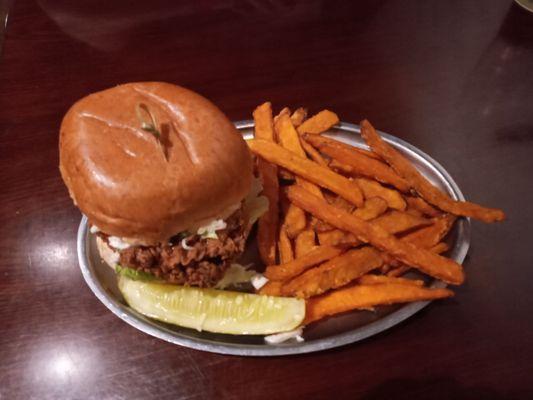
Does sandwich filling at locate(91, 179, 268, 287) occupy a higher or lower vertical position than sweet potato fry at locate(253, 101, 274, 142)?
lower

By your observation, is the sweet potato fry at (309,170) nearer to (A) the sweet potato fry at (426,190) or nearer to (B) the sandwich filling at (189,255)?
(A) the sweet potato fry at (426,190)

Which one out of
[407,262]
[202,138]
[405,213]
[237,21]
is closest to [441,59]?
[237,21]

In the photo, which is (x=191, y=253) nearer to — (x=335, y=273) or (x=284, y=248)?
(x=284, y=248)

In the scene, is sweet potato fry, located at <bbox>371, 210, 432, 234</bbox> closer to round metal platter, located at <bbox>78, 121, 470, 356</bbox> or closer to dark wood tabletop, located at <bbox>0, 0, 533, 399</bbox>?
round metal platter, located at <bbox>78, 121, 470, 356</bbox>

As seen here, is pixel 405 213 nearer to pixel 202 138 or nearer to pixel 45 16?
pixel 202 138

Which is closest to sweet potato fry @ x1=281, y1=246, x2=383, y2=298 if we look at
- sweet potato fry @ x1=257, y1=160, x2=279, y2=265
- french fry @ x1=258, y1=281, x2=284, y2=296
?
french fry @ x1=258, y1=281, x2=284, y2=296

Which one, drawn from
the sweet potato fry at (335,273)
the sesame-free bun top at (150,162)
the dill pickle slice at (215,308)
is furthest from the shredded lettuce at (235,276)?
the sesame-free bun top at (150,162)
